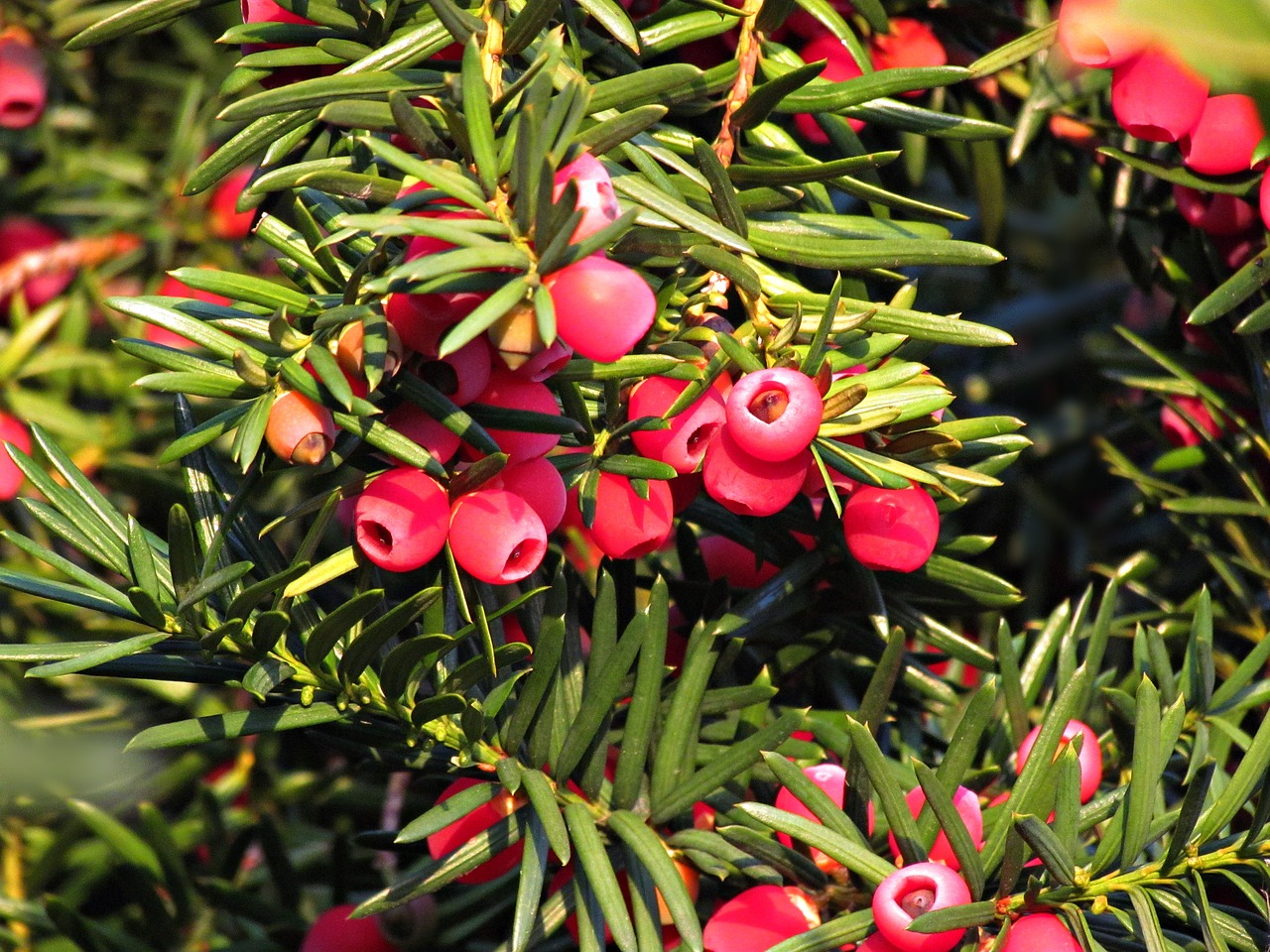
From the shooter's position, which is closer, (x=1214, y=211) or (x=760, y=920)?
(x=760, y=920)

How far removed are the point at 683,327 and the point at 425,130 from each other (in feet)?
0.57

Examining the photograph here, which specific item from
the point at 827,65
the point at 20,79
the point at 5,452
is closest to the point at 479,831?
Result: the point at 827,65

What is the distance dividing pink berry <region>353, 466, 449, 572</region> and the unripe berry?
4 centimetres

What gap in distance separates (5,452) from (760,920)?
805 mm

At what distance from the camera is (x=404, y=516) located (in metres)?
0.53

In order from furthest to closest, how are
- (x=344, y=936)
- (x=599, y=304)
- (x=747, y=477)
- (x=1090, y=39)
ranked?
1. (x=344, y=936)
2. (x=1090, y=39)
3. (x=747, y=477)
4. (x=599, y=304)

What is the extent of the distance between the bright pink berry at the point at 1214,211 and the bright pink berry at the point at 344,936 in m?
0.73

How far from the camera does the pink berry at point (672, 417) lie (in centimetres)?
59

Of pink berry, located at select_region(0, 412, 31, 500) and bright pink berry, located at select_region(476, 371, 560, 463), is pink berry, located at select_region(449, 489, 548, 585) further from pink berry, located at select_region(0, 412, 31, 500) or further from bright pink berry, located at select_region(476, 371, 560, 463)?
pink berry, located at select_region(0, 412, 31, 500)

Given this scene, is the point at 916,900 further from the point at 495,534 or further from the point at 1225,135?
the point at 1225,135

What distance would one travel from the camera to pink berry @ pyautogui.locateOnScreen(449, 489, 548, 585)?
536 mm

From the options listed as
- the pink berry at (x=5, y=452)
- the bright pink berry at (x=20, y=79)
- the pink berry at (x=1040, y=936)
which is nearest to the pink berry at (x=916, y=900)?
the pink berry at (x=1040, y=936)

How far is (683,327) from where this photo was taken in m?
0.61

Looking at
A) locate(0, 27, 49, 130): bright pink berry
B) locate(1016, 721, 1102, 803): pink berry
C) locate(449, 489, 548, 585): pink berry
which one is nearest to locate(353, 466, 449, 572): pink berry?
locate(449, 489, 548, 585): pink berry
